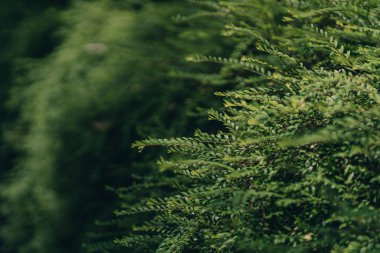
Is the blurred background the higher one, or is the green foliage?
the green foliage

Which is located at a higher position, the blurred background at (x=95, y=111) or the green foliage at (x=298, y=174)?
the green foliage at (x=298, y=174)

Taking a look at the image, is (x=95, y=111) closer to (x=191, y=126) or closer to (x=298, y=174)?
(x=191, y=126)

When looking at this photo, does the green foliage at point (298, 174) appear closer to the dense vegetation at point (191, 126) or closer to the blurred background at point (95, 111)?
the dense vegetation at point (191, 126)

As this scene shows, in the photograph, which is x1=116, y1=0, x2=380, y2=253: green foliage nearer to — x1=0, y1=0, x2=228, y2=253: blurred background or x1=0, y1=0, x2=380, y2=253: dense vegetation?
x1=0, y1=0, x2=380, y2=253: dense vegetation

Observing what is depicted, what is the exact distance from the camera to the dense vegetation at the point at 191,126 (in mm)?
1306

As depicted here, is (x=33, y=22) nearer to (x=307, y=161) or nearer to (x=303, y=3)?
(x=303, y=3)

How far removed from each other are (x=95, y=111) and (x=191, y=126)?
27.5 inches

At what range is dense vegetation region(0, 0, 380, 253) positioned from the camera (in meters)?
1.31

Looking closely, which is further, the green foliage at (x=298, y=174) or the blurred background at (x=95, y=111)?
the blurred background at (x=95, y=111)

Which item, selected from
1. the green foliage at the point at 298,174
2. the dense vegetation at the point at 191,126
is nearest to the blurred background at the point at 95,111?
the dense vegetation at the point at 191,126

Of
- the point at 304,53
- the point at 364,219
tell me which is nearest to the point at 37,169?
the point at 304,53

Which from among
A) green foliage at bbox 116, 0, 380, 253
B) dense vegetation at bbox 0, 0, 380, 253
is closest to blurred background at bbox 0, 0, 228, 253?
dense vegetation at bbox 0, 0, 380, 253

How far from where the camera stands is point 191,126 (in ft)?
8.46

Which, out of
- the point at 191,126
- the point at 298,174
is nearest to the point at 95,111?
the point at 191,126
